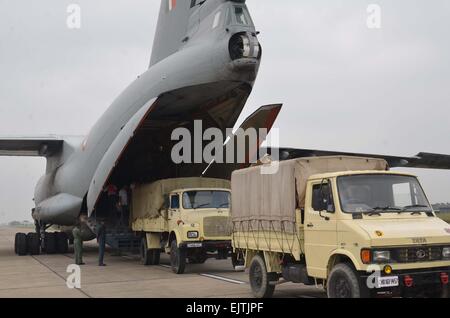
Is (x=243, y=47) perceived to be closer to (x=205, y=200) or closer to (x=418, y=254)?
(x=205, y=200)

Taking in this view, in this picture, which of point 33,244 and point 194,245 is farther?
point 33,244

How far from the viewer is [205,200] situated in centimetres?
1539

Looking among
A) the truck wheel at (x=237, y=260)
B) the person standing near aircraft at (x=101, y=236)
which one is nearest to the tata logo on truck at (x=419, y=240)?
the truck wheel at (x=237, y=260)

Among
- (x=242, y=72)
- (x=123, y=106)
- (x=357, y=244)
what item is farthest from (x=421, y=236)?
(x=123, y=106)

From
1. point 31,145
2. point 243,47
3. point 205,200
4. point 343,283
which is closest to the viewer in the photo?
point 343,283

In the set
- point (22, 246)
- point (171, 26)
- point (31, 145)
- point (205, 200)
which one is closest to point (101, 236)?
point (205, 200)

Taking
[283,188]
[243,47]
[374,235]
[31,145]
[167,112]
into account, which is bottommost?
[374,235]

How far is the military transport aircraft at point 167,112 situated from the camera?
14.6 metres

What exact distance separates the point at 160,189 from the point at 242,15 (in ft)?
19.0

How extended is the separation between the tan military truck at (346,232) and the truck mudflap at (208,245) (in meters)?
3.72

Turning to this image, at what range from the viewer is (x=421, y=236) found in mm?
7785

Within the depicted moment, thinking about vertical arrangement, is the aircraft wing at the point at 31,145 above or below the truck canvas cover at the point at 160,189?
above

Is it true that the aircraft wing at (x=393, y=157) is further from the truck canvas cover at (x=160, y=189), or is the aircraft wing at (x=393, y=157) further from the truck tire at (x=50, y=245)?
the truck tire at (x=50, y=245)

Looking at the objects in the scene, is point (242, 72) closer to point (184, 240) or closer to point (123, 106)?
point (184, 240)
